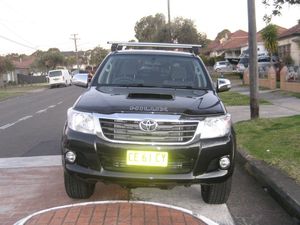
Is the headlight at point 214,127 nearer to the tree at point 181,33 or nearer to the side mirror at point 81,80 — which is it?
the side mirror at point 81,80

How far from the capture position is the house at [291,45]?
35419mm

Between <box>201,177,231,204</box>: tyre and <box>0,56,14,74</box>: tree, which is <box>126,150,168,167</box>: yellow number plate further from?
<box>0,56,14,74</box>: tree

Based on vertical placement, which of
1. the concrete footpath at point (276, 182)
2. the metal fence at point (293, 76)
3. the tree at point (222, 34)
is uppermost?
the tree at point (222, 34)

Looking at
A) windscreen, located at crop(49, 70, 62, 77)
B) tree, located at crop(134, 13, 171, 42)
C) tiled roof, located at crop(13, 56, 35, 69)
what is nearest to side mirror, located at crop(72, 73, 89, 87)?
windscreen, located at crop(49, 70, 62, 77)

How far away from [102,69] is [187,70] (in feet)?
3.65

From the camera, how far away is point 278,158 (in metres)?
7.34

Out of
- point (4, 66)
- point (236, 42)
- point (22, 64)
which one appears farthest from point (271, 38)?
point (22, 64)

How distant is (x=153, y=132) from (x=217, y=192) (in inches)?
42.7

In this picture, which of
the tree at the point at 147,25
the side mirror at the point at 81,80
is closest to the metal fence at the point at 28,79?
the tree at the point at 147,25

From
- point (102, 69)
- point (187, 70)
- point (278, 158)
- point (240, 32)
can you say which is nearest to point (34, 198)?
point (102, 69)

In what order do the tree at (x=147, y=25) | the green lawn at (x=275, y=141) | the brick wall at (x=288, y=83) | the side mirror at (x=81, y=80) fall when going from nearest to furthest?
the green lawn at (x=275, y=141) → the side mirror at (x=81, y=80) → the brick wall at (x=288, y=83) → the tree at (x=147, y=25)

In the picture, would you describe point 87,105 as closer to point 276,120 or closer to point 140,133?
point 140,133

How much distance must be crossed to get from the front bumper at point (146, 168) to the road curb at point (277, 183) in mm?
916

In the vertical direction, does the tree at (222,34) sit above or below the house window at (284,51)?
above
